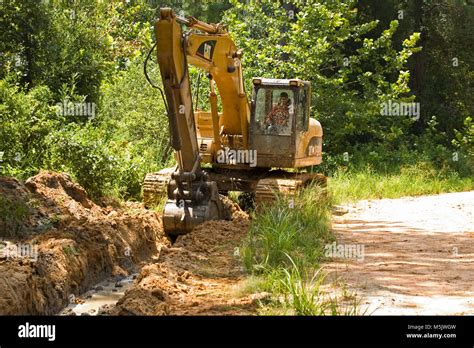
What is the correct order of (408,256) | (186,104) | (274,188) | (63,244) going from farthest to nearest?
(274,188)
(186,104)
(408,256)
(63,244)

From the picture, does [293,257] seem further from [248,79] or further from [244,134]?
[248,79]

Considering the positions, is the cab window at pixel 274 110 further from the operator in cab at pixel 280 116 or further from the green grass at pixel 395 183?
the green grass at pixel 395 183

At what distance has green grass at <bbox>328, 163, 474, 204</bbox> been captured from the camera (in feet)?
68.2

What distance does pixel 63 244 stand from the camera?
11836 millimetres

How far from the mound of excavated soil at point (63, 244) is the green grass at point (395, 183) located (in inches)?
223

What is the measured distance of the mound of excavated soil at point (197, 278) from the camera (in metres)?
9.03

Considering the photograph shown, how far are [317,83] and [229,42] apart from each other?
9.42m

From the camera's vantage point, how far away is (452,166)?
25.9 m

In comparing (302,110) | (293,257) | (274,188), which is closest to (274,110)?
(302,110)

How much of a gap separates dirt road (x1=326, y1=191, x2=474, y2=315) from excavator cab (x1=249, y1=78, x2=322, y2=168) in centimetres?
150

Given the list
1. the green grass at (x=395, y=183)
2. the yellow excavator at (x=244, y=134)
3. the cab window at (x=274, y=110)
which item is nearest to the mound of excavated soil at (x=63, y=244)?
the yellow excavator at (x=244, y=134)

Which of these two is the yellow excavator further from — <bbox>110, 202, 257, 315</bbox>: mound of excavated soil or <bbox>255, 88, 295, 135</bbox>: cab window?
<bbox>110, 202, 257, 315</bbox>: mound of excavated soil

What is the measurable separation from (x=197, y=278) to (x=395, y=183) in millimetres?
12011
